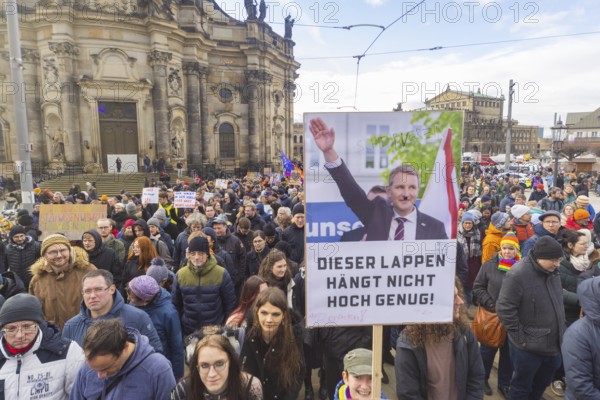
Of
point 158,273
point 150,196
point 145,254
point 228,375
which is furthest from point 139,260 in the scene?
point 150,196

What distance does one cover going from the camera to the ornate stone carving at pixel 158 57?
89.5ft

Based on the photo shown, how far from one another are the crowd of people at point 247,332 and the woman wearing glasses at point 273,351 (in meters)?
0.01

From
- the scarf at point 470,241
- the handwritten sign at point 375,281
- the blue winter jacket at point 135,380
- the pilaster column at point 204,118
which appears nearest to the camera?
the handwritten sign at point 375,281

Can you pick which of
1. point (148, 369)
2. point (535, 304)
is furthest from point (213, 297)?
point (535, 304)

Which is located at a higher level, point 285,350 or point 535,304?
point 535,304

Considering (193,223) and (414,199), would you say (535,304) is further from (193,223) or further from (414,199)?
(193,223)

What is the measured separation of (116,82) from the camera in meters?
26.8

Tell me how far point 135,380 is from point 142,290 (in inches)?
51.0

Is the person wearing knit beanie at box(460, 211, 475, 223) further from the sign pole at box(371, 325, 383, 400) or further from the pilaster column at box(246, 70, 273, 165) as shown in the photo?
the pilaster column at box(246, 70, 273, 165)

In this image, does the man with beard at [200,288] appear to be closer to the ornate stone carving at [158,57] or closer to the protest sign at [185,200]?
the protest sign at [185,200]

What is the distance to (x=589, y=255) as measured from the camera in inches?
184

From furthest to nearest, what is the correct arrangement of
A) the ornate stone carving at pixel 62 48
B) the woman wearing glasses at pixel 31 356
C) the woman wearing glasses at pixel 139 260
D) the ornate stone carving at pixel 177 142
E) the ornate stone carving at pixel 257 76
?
the ornate stone carving at pixel 257 76 → the ornate stone carving at pixel 177 142 → the ornate stone carving at pixel 62 48 → the woman wearing glasses at pixel 139 260 → the woman wearing glasses at pixel 31 356

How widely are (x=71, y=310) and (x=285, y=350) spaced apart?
2.47 metres

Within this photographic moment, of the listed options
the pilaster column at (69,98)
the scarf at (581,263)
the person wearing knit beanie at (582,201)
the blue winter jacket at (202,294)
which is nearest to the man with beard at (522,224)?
the person wearing knit beanie at (582,201)
